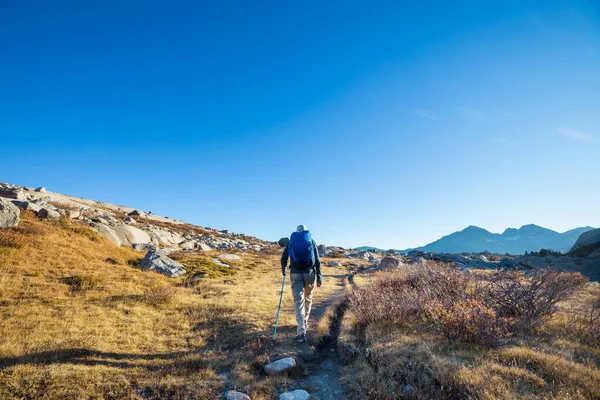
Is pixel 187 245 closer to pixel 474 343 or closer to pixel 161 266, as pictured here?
pixel 161 266

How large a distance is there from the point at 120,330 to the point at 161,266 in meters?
11.8

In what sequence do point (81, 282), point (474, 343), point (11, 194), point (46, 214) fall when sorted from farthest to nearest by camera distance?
point (11, 194), point (46, 214), point (81, 282), point (474, 343)

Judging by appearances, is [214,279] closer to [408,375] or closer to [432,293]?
[432,293]

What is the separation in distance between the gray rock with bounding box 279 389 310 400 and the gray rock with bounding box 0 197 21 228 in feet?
71.8

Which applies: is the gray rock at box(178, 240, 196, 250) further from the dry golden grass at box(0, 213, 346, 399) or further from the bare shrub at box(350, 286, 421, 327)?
the bare shrub at box(350, 286, 421, 327)

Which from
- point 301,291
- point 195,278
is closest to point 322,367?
point 301,291

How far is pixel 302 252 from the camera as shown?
9.15 meters

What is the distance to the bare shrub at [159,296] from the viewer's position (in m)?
13.0

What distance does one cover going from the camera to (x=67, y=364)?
23.7 feet

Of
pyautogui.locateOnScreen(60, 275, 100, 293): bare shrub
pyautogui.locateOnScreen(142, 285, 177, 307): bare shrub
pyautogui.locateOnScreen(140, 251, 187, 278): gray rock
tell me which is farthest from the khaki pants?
pyautogui.locateOnScreen(140, 251, 187, 278): gray rock

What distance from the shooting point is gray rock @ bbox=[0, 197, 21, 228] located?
18109 millimetres

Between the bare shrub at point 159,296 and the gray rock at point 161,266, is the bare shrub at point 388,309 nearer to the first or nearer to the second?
the bare shrub at point 159,296

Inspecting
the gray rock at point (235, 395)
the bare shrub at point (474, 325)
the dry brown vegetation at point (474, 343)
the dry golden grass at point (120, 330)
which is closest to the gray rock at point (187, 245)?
the dry golden grass at point (120, 330)

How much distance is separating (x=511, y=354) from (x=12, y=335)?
44.6 feet
